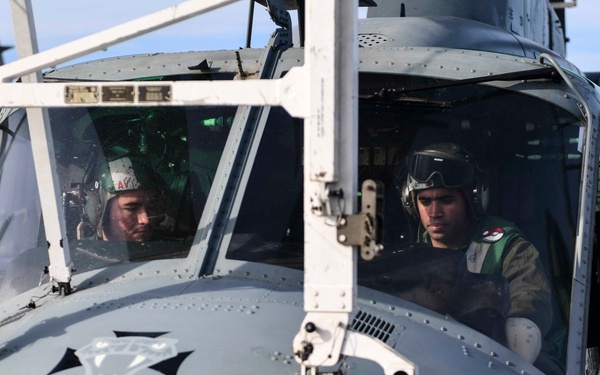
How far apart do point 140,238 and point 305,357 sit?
1502 mm

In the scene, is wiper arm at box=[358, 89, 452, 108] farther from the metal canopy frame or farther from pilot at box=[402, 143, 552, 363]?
the metal canopy frame

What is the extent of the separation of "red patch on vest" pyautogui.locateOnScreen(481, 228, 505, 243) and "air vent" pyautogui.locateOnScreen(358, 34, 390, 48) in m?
1.79

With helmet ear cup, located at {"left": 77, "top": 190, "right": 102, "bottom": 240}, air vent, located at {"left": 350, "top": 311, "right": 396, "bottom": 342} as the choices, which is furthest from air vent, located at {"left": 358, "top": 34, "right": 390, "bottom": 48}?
air vent, located at {"left": 350, "top": 311, "right": 396, "bottom": 342}

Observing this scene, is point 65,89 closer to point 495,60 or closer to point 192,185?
point 192,185

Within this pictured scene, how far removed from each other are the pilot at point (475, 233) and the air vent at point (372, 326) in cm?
57

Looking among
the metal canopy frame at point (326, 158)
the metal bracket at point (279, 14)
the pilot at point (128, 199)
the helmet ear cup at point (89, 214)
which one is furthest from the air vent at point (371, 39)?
the metal canopy frame at point (326, 158)

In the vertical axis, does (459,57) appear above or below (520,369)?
above

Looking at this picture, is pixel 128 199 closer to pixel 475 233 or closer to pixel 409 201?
pixel 409 201

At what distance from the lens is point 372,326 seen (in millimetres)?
3729

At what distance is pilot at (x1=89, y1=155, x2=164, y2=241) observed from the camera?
4.46m

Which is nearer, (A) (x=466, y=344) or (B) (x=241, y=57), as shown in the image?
(A) (x=466, y=344)

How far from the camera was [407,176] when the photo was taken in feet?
14.6

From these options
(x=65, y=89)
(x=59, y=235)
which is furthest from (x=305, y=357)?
(x=59, y=235)

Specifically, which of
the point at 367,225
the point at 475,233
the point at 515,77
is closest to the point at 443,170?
the point at 475,233
